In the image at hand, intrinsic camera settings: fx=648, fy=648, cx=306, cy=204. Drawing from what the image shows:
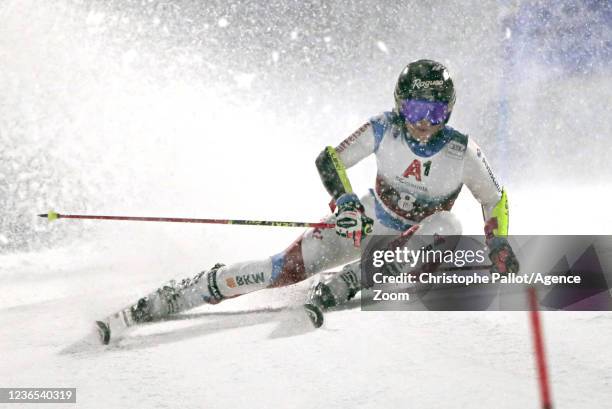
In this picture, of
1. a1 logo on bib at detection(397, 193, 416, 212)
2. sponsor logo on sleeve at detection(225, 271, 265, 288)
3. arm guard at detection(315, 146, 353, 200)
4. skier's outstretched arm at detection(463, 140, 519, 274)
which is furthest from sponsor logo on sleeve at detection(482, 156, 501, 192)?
sponsor logo on sleeve at detection(225, 271, 265, 288)

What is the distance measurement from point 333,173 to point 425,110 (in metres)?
0.66

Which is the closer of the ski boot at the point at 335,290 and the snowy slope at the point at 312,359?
the snowy slope at the point at 312,359

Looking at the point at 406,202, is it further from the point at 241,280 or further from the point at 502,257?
the point at 241,280

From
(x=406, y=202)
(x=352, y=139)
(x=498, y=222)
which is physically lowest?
(x=498, y=222)

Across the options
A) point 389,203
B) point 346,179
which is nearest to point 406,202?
point 389,203

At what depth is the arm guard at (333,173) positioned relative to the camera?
3.90 meters

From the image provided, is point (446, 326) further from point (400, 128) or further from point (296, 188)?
point (296, 188)

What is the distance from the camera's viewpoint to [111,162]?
800 cm

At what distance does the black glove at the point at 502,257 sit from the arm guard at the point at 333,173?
2.96 feet

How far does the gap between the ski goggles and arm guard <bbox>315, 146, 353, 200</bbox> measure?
0.51m

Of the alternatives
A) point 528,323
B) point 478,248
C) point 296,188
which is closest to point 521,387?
point 528,323

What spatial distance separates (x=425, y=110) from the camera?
12.4 ft

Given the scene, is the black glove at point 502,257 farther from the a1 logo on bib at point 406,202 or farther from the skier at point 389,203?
the a1 logo on bib at point 406,202

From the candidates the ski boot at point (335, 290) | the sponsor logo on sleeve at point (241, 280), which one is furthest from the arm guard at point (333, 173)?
the sponsor logo on sleeve at point (241, 280)
